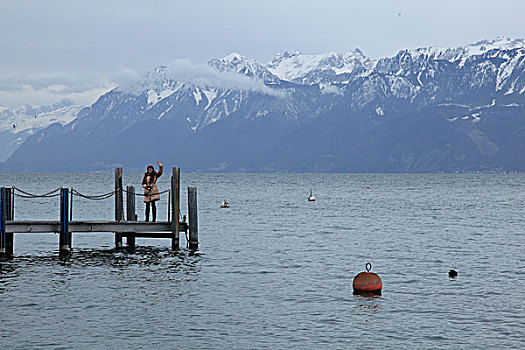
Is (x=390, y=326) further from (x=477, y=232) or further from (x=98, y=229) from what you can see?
(x=477, y=232)

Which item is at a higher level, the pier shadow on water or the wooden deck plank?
the wooden deck plank

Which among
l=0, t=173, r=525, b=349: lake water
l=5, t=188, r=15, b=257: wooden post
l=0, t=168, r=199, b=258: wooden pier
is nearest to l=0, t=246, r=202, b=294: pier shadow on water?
l=0, t=173, r=525, b=349: lake water

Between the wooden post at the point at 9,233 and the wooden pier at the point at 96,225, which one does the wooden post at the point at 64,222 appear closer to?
the wooden pier at the point at 96,225

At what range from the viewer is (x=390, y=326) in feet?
71.3

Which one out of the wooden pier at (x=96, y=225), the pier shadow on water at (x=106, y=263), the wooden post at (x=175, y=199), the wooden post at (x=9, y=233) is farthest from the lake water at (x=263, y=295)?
the wooden post at (x=175, y=199)

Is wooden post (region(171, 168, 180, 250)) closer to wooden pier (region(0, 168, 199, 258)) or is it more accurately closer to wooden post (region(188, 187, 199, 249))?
wooden pier (region(0, 168, 199, 258))

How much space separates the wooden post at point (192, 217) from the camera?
3616 cm

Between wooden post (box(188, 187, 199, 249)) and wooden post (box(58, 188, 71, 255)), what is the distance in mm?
5730

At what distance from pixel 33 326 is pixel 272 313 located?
6995 millimetres

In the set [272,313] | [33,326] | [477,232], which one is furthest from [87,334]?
[477,232]

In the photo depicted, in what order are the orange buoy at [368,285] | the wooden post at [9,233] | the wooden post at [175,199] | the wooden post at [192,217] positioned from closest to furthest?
the orange buoy at [368,285]
the wooden post at [9,233]
the wooden post at [175,199]
the wooden post at [192,217]

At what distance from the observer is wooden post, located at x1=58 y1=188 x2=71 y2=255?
3320cm

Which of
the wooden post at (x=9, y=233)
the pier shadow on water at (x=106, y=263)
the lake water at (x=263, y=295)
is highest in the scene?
the wooden post at (x=9, y=233)

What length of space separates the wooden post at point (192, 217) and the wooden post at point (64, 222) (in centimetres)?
573
